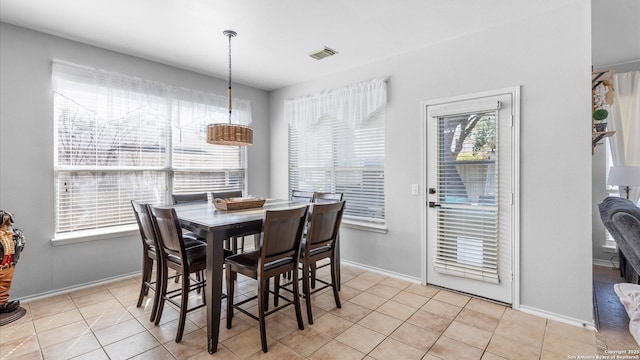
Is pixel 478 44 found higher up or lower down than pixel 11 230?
higher up

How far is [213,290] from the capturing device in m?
2.08

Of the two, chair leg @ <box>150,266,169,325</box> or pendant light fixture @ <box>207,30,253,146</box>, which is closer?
chair leg @ <box>150,266,169,325</box>

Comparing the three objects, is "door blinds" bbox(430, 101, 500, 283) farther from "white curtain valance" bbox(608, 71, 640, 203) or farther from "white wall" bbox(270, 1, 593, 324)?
"white curtain valance" bbox(608, 71, 640, 203)

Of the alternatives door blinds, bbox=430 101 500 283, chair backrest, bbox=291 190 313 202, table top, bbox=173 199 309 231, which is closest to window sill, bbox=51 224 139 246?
table top, bbox=173 199 309 231

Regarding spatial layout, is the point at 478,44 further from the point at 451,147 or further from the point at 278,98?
the point at 278,98

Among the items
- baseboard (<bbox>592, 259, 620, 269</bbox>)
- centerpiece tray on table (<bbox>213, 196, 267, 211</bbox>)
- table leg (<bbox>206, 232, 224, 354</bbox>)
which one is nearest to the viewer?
table leg (<bbox>206, 232, 224, 354</bbox>)

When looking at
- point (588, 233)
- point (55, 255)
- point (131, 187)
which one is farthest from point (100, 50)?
point (588, 233)

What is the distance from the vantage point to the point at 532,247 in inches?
104

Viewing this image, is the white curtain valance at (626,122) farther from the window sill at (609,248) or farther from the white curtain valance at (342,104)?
the white curtain valance at (342,104)

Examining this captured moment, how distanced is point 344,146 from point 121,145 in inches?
106

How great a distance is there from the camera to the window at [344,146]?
12.2ft

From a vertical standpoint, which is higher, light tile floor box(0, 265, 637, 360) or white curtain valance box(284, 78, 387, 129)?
white curtain valance box(284, 78, 387, 129)

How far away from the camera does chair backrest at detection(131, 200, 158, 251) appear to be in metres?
2.35

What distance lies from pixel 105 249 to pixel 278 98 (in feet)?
10.3
